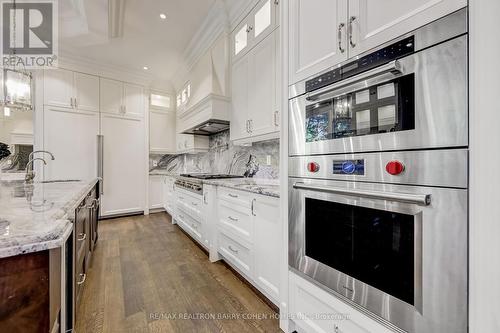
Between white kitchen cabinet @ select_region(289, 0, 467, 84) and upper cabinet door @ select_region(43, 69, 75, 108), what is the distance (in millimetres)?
4161

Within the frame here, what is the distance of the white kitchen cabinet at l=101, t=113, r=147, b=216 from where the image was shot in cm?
415

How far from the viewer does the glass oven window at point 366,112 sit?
849mm

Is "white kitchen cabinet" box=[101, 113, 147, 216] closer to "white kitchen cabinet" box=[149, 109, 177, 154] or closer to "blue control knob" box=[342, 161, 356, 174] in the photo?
"white kitchen cabinet" box=[149, 109, 177, 154]

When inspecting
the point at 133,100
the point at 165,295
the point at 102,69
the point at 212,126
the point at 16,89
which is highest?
the point at 102,69

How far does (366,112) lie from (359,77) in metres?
0.15

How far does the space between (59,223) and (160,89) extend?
4.77m

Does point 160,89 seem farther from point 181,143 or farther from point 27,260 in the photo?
point 27,260

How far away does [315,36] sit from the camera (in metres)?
1.21

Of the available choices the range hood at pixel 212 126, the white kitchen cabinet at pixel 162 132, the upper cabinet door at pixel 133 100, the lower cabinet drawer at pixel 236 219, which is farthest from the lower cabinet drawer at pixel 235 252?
the upper cabinet door at pixel 133 100

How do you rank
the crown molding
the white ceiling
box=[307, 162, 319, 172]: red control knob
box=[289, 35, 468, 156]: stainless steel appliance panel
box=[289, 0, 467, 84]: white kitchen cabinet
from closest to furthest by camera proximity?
box=[289, 35, 468, 156]: stainless steel appliance panel < box=[289, 0, 467, 84]: white kitchen cabinet < box=[307, 162, 319, 172]: red control knob < the white ceiling < the crown molding

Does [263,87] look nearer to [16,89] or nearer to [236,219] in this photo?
[236,219]

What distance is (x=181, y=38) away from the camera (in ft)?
10.9

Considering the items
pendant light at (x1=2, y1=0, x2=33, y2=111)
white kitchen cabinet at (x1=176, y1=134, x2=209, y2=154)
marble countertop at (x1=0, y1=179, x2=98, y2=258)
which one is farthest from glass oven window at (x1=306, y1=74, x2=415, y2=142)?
white kitchen cabinet at (x1=176, y1=134, x2=209, y2=154)
